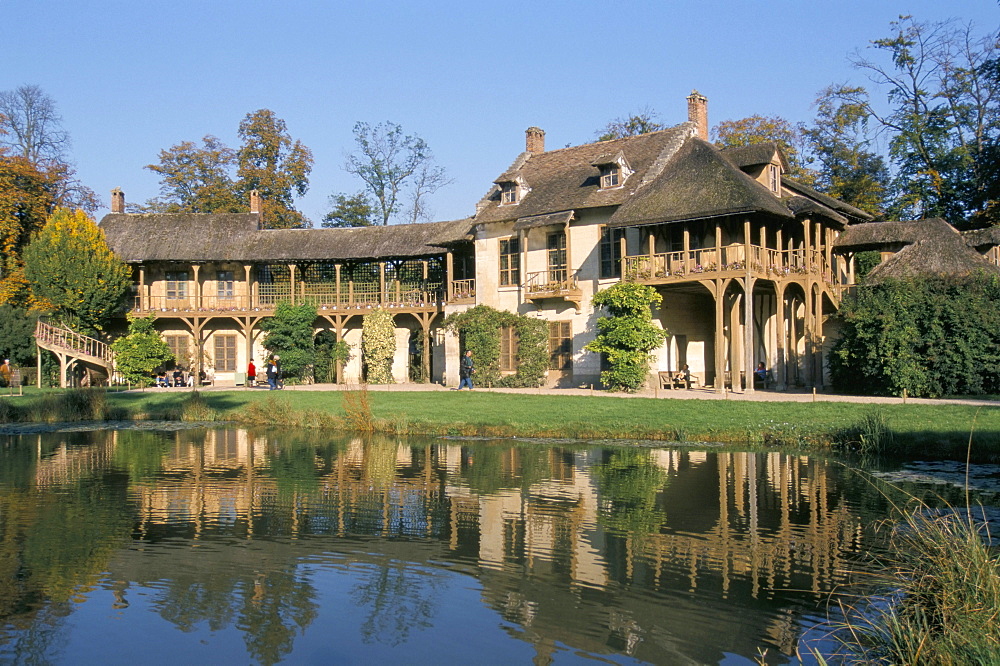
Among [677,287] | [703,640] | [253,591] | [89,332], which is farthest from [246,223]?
[703,640]

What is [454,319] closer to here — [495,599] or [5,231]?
[5,231]

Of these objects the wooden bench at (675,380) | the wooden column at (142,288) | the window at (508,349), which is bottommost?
the wooden bench at (675,380)

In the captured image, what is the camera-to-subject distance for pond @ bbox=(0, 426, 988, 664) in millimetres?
7594

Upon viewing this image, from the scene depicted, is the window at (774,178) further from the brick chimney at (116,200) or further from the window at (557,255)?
the brick chimney at (116,200)

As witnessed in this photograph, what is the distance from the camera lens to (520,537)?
1083cm

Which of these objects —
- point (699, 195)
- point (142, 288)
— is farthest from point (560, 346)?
point (142, 288)

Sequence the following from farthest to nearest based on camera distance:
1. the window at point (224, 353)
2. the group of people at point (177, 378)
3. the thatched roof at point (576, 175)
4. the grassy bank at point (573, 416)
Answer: the window at point (224, 353)
the group of people at point (177, 378)
the thatched roof at point (576, 175)
the grassy bank at point (573, 416)

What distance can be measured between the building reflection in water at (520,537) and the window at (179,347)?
1973cm

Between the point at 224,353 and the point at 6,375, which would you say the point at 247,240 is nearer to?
the point at 224,353

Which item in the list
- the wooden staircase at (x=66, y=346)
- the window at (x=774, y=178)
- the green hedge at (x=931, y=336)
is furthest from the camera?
the wooden staircase at (x=66, y=346)

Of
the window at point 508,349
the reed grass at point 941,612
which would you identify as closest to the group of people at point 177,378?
the window at point 508,349

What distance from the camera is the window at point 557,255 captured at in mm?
29641

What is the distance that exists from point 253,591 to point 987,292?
67.8 ft

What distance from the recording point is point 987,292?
75.5 feet
